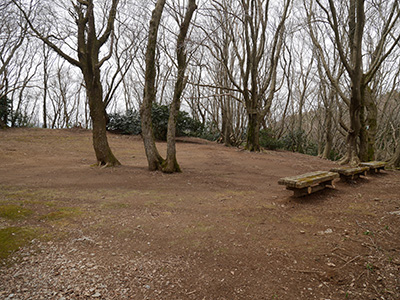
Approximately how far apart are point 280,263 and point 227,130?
46.6 ft

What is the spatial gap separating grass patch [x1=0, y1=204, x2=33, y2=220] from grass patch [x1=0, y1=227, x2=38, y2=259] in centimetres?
41

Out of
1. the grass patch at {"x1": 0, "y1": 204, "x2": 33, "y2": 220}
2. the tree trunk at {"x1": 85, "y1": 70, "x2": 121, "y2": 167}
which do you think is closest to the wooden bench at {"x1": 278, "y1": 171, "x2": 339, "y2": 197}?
the grass patch at {"x1": 0, "y1": 204, "x2": 33, "y2": 220}

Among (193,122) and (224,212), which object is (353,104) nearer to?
(224,212)

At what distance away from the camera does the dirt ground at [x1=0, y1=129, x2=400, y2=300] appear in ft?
7.18

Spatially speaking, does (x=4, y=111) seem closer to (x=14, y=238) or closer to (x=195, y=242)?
(x=14, y=238)

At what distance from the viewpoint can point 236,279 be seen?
92.0 inches

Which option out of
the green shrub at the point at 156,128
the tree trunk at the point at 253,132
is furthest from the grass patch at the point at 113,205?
the green shrub at the point at 156,128

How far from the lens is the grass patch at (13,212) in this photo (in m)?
3.33

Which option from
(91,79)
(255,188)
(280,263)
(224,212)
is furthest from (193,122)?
(280,263)

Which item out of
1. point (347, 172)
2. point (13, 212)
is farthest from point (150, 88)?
point (347, 172)

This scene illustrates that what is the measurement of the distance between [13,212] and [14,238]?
87 cm

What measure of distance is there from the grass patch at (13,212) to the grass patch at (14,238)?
409 millimetres

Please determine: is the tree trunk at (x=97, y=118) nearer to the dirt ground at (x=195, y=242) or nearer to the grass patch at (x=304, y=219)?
the dirt ground at (x=195, y=242)

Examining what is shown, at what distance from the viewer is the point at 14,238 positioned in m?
2.78
